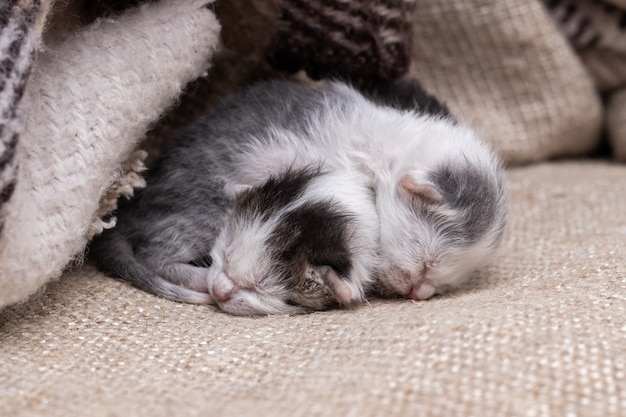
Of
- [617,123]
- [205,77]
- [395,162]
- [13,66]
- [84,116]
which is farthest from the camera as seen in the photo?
[617,123]

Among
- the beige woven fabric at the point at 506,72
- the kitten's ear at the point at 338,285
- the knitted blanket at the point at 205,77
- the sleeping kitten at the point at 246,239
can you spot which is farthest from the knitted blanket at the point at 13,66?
the beige woven fabric at the point at 506,72

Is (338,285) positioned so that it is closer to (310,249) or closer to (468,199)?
(310,249)

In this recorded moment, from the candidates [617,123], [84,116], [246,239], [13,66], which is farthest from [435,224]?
[617,123]

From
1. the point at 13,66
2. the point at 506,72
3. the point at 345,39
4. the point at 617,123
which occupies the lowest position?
the point at 617,123

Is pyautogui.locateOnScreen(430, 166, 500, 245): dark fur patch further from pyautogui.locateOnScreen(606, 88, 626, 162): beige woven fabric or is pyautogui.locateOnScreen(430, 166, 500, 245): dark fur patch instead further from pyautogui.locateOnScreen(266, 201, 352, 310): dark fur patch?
pyautogui.locateOnScreen(606, 88, 626, 162): beige woven fabric

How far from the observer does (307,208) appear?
136 centimetres

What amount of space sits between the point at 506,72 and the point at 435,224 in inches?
42.5

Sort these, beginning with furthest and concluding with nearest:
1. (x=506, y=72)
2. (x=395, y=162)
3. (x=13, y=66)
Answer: (x=506, y=72), (x=395, y=162), (x=13, y=66)

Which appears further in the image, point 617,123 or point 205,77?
point 617,123

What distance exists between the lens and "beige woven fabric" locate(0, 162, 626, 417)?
90cm

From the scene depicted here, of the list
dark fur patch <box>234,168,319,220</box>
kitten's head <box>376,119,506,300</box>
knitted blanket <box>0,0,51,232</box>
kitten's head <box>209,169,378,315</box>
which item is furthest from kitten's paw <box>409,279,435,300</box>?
knitted blanket <box>0,0,51,232</box>

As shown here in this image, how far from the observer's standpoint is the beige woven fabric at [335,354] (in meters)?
0.90

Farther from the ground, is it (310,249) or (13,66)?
(13,66)

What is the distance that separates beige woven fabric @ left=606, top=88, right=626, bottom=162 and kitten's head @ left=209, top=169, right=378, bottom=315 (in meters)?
1.46
